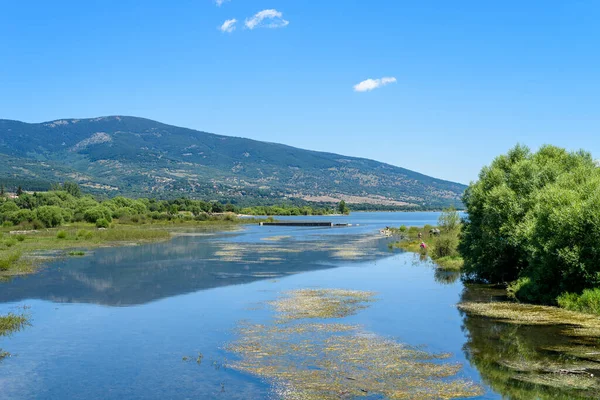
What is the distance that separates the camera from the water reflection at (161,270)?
1570 inches

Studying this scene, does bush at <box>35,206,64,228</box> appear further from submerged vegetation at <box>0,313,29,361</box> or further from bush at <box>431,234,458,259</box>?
submerged vegetation at <box>0,313,29,361</box>

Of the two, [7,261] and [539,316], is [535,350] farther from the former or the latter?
[7,261]

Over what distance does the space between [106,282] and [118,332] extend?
1876 cm

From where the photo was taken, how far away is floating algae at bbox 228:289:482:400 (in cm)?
1850

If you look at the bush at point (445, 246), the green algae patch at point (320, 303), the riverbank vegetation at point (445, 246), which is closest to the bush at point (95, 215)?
the riverbank vegetation at point (445, 246)

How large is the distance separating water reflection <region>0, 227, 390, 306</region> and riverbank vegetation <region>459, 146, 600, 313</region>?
1816cm

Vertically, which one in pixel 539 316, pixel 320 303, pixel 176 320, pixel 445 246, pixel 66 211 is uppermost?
pixel 445 246

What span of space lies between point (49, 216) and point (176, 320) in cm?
9058

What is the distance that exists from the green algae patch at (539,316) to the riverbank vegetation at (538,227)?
4.33ft

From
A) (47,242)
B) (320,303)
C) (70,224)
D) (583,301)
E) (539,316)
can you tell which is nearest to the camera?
(539,316)

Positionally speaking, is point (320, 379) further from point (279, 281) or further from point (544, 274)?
point (279, 281)

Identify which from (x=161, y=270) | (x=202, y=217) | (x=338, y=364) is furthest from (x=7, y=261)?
(x=202, y=217)

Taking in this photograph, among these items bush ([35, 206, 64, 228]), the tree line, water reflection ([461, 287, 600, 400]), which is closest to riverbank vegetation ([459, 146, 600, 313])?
water reflection ([461, 287, 600, 400])

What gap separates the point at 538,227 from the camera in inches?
1369
